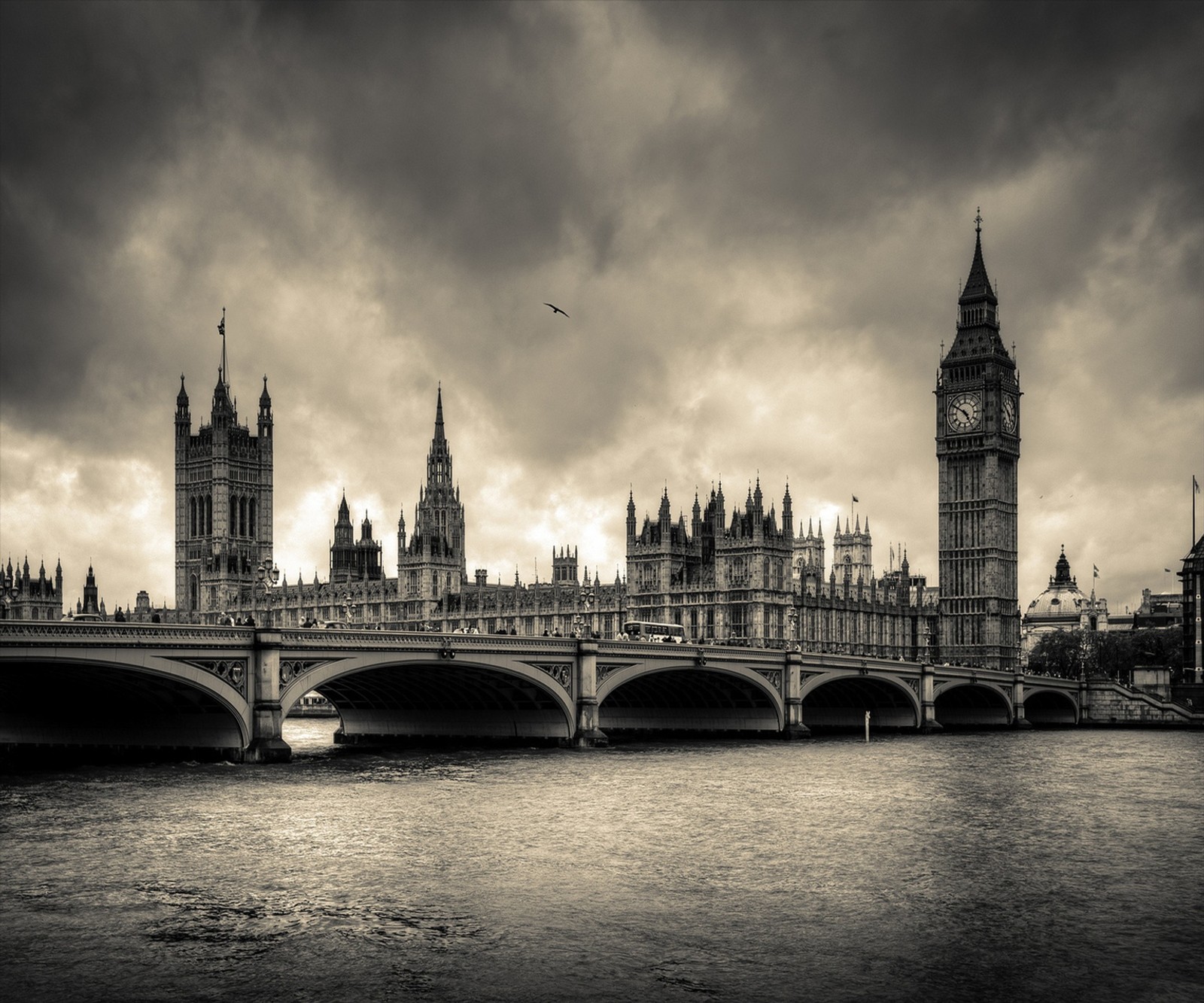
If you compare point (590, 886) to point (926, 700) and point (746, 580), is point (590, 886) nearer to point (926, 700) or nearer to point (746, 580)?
point (926, 700)

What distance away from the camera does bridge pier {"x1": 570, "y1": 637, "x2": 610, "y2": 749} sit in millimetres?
66688

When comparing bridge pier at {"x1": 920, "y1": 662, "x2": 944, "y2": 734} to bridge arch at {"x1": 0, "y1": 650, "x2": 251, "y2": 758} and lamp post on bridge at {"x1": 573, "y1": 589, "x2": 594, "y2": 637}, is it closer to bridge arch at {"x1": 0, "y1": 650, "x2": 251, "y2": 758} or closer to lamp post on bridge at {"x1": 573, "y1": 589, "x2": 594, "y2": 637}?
lamp post on bridge at {"x1": 573, "y1": 589, "x2": 594, "y2": 637}

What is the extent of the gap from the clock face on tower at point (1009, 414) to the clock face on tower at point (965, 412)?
8.99ft

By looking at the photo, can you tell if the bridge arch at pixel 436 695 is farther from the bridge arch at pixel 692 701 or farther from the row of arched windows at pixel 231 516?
the row of arched windows at pixel 231 516

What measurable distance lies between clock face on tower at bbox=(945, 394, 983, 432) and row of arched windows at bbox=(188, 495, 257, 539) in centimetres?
8694

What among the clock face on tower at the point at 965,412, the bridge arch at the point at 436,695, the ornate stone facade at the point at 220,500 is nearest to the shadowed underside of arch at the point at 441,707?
the bridge arch at the point at 436,695

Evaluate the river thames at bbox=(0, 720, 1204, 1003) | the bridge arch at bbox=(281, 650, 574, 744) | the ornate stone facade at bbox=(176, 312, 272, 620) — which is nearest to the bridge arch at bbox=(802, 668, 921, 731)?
the bridge arch at bbox=(281, 650, 574, 744)

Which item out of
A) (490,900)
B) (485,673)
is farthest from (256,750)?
(490,900)

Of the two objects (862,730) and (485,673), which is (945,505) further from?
(485,673)

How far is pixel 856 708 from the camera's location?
313 feet

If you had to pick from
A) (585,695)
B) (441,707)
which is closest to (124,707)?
(441,707)

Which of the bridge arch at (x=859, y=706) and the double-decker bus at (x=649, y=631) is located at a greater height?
the double-decker bus at (x=649, y=631)

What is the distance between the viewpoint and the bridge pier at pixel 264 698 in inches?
2088

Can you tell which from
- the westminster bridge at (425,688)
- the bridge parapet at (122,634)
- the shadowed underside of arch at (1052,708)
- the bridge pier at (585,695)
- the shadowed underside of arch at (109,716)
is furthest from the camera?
the shadowed underside of arch at (1052,708)
